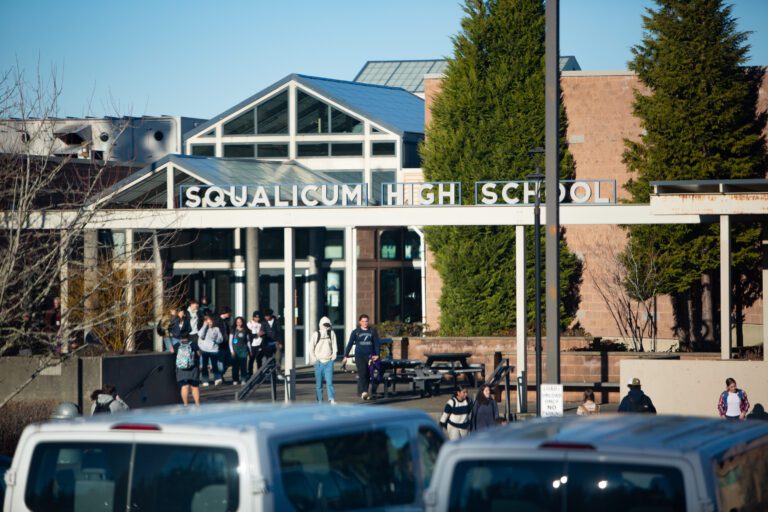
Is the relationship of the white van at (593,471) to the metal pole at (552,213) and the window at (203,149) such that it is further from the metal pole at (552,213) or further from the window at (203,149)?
the window at (203,149)

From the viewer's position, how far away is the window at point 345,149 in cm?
3803

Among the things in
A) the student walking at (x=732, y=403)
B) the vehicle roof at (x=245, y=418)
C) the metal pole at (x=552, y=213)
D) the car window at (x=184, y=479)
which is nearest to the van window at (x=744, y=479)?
the vehicle roof at (x=245, y=418)

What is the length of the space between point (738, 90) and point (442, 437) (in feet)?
87.3

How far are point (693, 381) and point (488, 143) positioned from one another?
1382cm

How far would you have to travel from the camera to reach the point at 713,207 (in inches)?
880

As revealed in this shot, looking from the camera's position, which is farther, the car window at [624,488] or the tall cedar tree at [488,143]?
the tall cedar tree at [488,143]

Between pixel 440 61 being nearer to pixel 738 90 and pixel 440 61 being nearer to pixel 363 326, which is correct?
pixel 738 90

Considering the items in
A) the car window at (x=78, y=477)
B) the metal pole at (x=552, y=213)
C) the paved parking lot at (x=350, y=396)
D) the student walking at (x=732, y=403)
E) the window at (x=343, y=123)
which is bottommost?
the paved parking lot at (x=350, y=396)

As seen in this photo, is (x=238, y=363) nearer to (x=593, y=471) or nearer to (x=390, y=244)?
(x=390, y=244)

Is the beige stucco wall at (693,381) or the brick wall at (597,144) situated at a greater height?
the brick wall at (597,144)

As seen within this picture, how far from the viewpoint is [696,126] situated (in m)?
33.0

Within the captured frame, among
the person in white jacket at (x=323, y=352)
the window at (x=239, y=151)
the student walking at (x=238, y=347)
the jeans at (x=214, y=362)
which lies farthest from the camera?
the window at (x=239, y=151)

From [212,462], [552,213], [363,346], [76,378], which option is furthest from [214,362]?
[212,462]

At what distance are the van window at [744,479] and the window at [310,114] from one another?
31.5 meters
